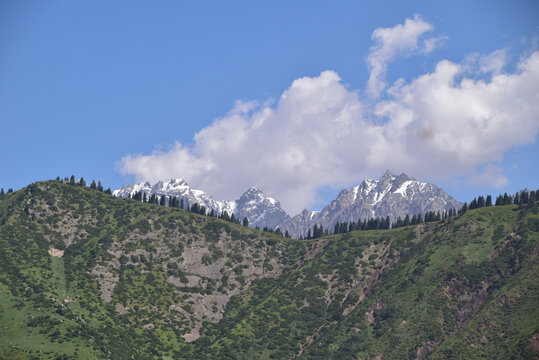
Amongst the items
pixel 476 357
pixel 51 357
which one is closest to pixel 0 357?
pixel 51 357

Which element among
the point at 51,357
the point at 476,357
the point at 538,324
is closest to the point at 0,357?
the point at 51,357

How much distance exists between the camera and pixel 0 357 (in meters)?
188

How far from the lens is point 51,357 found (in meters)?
199

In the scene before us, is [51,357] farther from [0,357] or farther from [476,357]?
[476,357]

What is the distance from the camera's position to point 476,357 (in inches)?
7815

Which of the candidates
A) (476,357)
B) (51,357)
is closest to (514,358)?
(476,357)

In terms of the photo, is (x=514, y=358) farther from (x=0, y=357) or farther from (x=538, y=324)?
(x=0, y=357)

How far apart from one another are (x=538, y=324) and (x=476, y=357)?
883 inches

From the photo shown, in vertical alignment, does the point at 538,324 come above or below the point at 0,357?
above

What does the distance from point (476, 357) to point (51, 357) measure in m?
137

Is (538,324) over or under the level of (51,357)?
over

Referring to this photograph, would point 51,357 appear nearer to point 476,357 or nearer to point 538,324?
point 476,357

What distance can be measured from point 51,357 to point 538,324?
6185 inches

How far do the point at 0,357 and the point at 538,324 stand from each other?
554 feet
